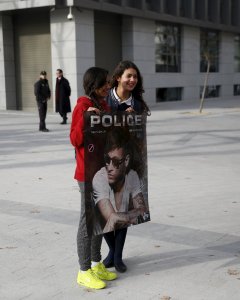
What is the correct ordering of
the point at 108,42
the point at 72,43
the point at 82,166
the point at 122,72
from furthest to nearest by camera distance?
the point at 108,42, the point at 72,43, the point at 122,72, the point at 82,166

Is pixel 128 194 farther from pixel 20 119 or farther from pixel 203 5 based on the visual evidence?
pixel 203 5

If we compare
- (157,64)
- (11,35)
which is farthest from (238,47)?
(11,35)

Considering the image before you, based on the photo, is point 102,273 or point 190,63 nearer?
point 102,273

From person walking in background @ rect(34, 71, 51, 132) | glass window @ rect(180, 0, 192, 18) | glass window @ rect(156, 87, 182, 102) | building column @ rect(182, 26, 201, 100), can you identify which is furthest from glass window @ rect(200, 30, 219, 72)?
person walking in background @ rect(34, 71, 51, 132)

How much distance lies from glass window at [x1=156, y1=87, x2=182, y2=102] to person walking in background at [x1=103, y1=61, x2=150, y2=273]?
23771 mm

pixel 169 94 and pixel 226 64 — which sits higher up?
pixel 226 64

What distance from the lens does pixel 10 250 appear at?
4.63 meters

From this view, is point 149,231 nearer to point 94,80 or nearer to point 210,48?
point 94,80

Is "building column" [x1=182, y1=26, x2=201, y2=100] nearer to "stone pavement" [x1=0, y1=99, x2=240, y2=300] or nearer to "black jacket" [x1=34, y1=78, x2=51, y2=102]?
"black jacket" [x1=34, y1=78, x2=51, y2=102]

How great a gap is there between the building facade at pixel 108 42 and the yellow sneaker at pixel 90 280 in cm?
1820

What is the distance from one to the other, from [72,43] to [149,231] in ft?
Answer: 56.8

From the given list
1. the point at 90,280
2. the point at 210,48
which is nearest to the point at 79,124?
the point at 90,280

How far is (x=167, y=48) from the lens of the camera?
28203 millimetres

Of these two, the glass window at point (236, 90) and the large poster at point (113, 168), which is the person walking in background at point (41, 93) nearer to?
the large poster at point (113, 168)
